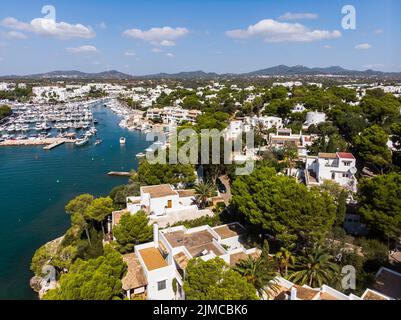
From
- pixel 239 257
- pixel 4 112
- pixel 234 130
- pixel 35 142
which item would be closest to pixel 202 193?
pixel 239 257

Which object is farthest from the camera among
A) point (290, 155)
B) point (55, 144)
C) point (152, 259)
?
point (55, 144)

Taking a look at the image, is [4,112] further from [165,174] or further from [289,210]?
[289,210]

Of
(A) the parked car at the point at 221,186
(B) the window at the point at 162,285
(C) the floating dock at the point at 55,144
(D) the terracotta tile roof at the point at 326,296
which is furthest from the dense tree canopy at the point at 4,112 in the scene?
(D) the terracotta tile roof at the point at 326,296

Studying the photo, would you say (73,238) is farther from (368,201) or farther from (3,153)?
(3,153)

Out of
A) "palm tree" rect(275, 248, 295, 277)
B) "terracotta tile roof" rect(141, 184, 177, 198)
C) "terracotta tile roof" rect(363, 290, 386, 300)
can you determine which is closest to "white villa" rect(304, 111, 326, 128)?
"terracotta tile roof" rect(141, 184, 177, 198)

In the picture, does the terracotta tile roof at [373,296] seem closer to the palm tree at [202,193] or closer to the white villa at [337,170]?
the white villa at [337,170]
